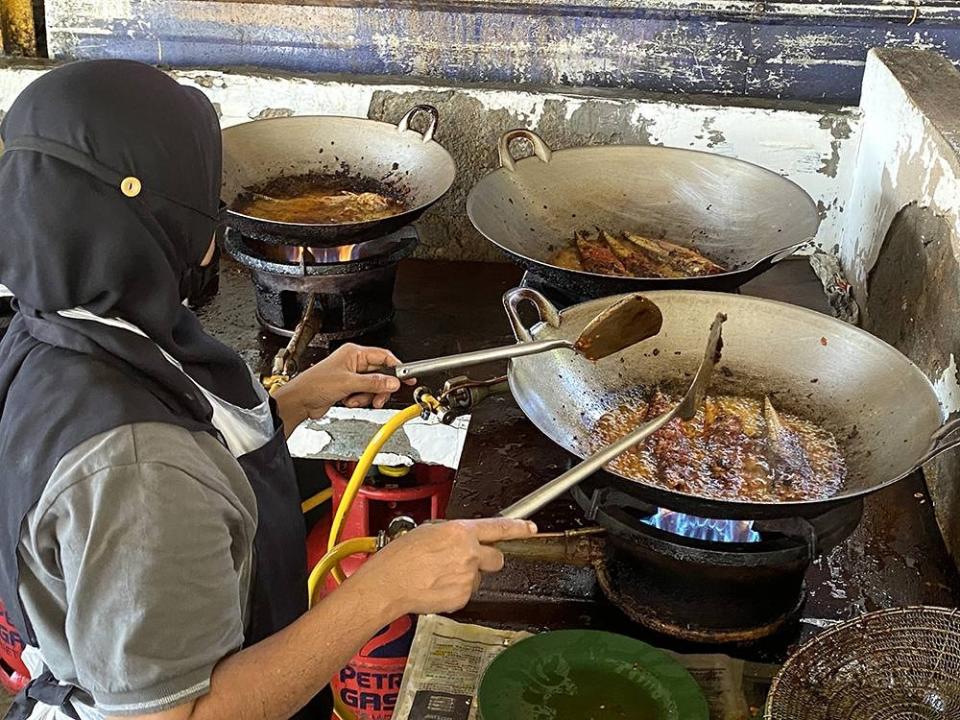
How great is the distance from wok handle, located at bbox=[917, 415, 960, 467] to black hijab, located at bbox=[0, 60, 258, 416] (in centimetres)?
104

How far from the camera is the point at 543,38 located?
312 centimetres

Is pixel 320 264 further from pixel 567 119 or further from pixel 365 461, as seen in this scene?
pixel 567 119

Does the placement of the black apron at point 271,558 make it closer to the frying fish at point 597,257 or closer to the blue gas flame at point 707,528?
the blue gas flame at point 707,528

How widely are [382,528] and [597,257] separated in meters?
0.94

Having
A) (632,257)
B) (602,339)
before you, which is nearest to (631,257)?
(632,257)

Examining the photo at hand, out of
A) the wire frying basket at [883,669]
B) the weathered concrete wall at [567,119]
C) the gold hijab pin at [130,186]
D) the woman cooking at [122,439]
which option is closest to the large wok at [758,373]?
the wire frying basket at [883,669]

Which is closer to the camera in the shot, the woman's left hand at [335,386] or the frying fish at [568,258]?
the woman's left hand at [335,386]

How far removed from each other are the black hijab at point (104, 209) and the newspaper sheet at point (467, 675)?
2.06 feet

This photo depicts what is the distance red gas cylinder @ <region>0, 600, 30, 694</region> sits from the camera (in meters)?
2.76

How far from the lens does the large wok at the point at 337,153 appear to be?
2.81 meters

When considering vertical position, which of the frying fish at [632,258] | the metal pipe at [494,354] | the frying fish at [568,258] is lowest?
the frying fish at [568,258]

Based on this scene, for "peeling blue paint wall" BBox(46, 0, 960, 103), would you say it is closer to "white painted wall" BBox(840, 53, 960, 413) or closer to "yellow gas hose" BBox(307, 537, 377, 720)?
"white painted wall" BBox(840, 53, 960, 413)

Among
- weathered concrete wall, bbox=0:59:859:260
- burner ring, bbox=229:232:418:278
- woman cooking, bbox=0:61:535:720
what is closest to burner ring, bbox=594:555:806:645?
woman cooking, bbox=0:61:535:720

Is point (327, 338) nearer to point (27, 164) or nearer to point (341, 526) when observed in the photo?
point (341, 526)
